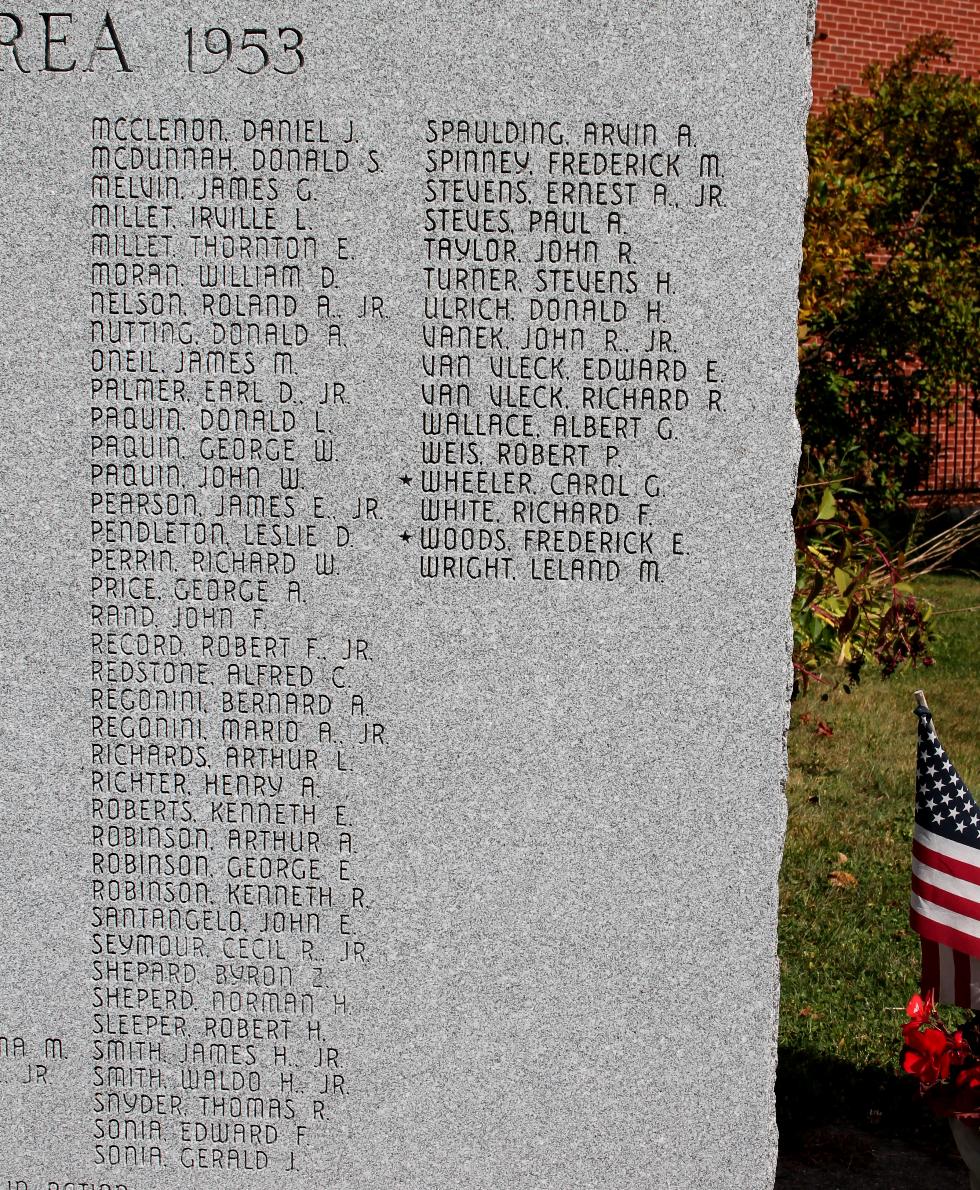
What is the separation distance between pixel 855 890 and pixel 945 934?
7.86 feet

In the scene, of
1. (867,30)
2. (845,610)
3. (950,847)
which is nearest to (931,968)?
(950,847)

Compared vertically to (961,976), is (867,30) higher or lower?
higher

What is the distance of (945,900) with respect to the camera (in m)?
3.21

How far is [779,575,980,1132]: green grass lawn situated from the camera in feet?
13.8

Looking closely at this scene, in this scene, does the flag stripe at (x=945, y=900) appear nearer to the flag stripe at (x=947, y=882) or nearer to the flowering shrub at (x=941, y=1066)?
the flag stripe at (x=947, y=882)

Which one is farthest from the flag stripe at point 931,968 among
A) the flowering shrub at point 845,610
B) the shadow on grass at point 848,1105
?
the flowering shrub at point 845,610

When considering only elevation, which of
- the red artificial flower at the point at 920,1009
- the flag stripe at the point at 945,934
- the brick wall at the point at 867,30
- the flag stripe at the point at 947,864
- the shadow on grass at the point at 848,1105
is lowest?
the shadow on grass at the point at 848,1105

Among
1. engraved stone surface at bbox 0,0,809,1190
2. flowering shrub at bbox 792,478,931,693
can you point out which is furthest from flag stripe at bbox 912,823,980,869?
flowering shrub at bbox 792,478,931,693

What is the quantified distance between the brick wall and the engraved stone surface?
11797 mm

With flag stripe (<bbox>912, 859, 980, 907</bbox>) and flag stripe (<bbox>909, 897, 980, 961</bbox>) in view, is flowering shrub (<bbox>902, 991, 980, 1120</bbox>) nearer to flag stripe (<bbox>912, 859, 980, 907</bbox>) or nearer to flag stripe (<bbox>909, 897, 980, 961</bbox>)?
flag stripe (<bbox>909, 897, 980, 961</bbox>)

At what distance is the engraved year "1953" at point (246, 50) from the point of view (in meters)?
2.94

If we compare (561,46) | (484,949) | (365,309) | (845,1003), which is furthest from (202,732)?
(845,1003)

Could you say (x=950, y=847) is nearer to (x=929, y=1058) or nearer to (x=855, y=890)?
(x=929, y=1058)

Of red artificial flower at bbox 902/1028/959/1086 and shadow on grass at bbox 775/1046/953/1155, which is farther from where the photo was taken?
shadow on grass at bbox 775/1046/953/1155
